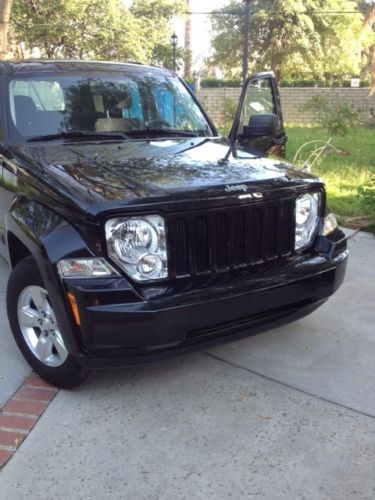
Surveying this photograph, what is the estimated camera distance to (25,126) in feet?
12.3

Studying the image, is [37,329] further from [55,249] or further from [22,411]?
[55,249]

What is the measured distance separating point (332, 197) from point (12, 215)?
5398mm

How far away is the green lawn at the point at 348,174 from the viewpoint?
22.6 feet

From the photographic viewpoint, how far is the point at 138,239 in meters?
2.68

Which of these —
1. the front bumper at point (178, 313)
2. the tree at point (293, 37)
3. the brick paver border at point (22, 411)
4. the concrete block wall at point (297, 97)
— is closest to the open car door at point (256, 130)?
the front bumper at point (178, 313)

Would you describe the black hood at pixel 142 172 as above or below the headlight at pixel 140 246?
above

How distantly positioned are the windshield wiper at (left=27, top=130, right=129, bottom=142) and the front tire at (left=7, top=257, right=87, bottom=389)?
→ 991 millimetres

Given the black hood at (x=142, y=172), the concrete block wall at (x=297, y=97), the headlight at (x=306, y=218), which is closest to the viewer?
the black hood at (x=142, y=172)

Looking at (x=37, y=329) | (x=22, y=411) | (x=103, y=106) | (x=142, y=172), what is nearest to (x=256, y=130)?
(x=103, y=106)

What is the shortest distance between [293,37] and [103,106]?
74.1ft

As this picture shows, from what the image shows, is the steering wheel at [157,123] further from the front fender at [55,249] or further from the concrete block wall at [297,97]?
the concrete block wall at [297,97]

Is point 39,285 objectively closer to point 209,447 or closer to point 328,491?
point 209,447

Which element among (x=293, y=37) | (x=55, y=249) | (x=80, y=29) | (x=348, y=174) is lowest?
(x=348, y=174)

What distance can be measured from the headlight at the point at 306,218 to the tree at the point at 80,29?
52.4ft
